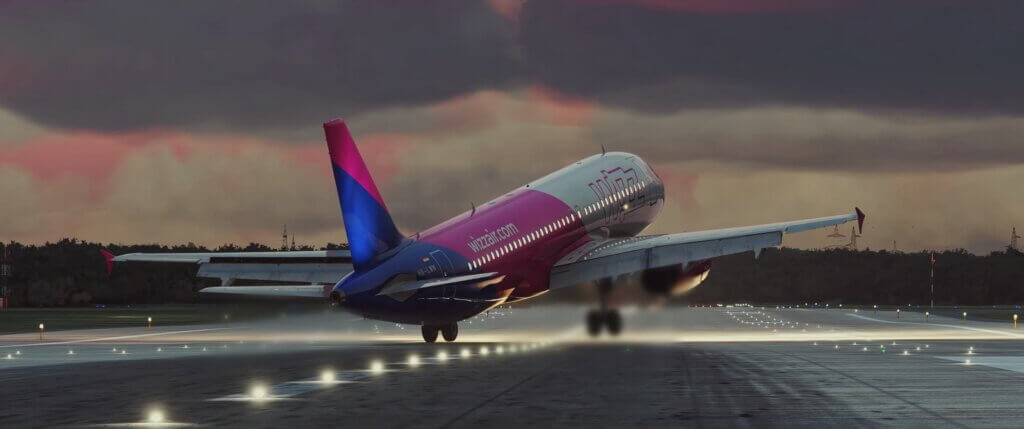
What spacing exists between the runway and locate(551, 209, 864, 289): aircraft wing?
10.3 feet

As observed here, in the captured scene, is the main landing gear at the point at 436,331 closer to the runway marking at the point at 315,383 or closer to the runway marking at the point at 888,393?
the runway marking at the point at 315,383

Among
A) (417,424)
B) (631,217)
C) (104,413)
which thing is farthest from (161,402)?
(631,217)

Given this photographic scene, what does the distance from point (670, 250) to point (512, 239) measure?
789 cm

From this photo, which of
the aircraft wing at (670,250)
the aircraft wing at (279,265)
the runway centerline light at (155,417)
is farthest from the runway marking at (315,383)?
the aircraft wing at (670,250)

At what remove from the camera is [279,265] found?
62.0m

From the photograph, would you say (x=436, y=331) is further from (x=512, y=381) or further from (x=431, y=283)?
(x=512, y=381)

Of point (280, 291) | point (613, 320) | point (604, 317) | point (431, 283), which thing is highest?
point (431, 283)

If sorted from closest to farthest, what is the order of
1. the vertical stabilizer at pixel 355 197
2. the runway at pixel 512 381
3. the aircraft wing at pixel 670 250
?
the runway at pixel 512 381 < the vertical stabilizer at pixel 355 197 < the aircraft wing at pixel 670 250

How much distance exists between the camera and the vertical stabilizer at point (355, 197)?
49.3 m

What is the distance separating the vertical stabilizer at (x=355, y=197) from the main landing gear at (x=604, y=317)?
1826 centimetres

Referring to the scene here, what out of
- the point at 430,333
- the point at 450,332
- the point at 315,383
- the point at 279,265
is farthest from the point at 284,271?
the point at 315,383

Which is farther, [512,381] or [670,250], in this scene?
[670,250]

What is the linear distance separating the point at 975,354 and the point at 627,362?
1312 centimetres

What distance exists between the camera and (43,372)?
39781mm
